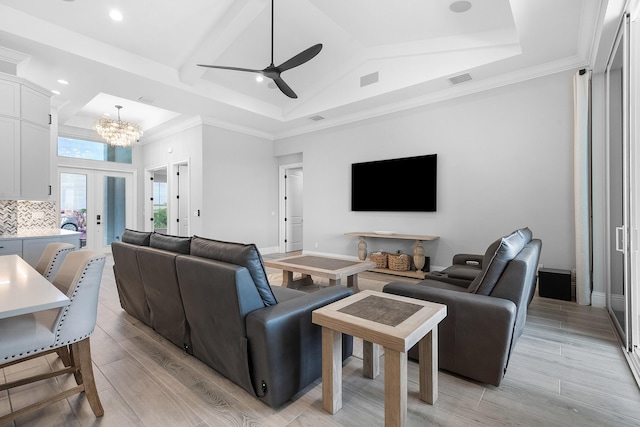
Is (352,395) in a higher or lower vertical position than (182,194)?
lower

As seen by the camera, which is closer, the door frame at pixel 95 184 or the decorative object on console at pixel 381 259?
the decorative object on console at pixel 381 259

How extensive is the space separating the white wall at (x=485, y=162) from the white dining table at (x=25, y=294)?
4.88 meters

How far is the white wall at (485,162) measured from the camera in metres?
4.04

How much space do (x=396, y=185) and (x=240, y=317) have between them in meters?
4.39

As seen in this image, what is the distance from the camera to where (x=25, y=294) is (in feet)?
4.31

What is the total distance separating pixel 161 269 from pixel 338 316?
1478 millimetres

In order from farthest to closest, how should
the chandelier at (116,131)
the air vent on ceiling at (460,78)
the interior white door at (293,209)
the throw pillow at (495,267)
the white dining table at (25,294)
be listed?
the interior white door at (293,209)
the chandelier at (116,131)
the air vent on ceiling at (460,78)
the throw pillow at (495,267)
the white dining table at (25,294)

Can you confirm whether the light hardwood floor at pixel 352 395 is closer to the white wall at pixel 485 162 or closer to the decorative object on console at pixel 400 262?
the white wall at pixel 485 162

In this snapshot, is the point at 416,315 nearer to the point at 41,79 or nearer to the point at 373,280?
the point at 373,280

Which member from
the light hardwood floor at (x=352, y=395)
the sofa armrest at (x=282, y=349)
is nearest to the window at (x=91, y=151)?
the light hardwood floor at (x=352, y=395)

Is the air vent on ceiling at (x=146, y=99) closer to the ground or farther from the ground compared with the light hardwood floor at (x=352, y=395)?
farther from the ground

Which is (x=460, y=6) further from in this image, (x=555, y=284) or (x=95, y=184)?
(x=95, y=184)

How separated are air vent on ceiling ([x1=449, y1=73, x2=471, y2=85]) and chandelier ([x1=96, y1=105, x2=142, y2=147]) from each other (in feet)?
19.8

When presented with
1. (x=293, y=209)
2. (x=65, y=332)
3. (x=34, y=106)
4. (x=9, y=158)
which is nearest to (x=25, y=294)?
(x=65, y=332)
